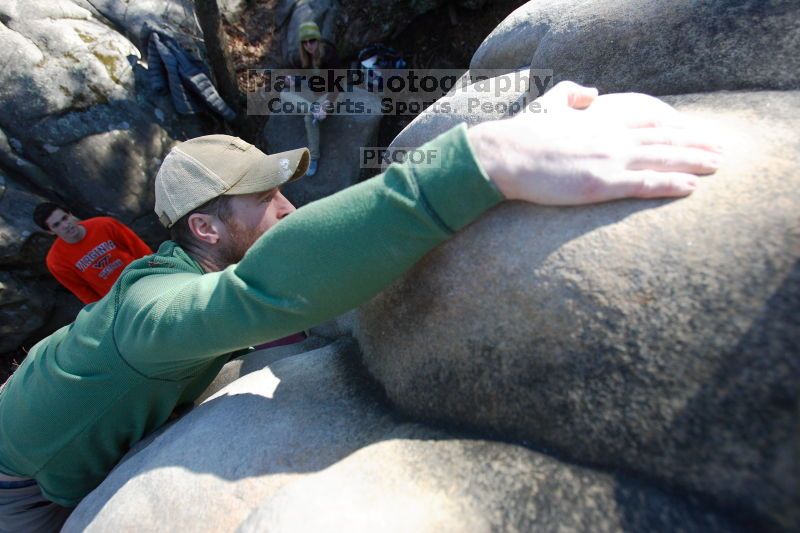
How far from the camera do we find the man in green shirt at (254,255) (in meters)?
1.07

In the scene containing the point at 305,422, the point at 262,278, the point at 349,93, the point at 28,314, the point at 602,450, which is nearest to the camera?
the point at 602,450

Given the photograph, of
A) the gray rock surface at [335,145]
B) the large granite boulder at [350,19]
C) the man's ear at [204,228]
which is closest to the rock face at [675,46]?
the man's ear at [204,228]

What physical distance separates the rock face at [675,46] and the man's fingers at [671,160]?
500 millimetres

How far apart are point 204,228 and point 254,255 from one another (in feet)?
2.25

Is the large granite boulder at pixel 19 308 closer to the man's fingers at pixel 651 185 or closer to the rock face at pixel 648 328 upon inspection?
the rock face at pixel 648 328

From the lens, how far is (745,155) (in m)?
1.10

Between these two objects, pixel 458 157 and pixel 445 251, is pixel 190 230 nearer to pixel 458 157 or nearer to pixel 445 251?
pixel 445 251

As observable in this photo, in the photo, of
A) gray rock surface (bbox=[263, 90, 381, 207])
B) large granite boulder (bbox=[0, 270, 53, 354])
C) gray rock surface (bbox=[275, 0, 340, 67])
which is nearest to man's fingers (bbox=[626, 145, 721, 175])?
gray rock surface (bbox=[263, 90, 381, 207])

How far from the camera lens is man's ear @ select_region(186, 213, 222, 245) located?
1788 mm

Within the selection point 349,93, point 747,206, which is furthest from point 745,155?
point 349,93

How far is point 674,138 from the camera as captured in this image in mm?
1105

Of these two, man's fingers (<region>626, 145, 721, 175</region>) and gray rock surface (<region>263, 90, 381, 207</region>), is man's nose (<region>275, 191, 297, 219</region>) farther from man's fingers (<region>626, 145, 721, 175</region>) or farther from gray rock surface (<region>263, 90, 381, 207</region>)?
gray rock surface (<region>263, 90, 381, 207</region>)

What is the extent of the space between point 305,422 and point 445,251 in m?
0.60

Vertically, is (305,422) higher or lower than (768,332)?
lower
